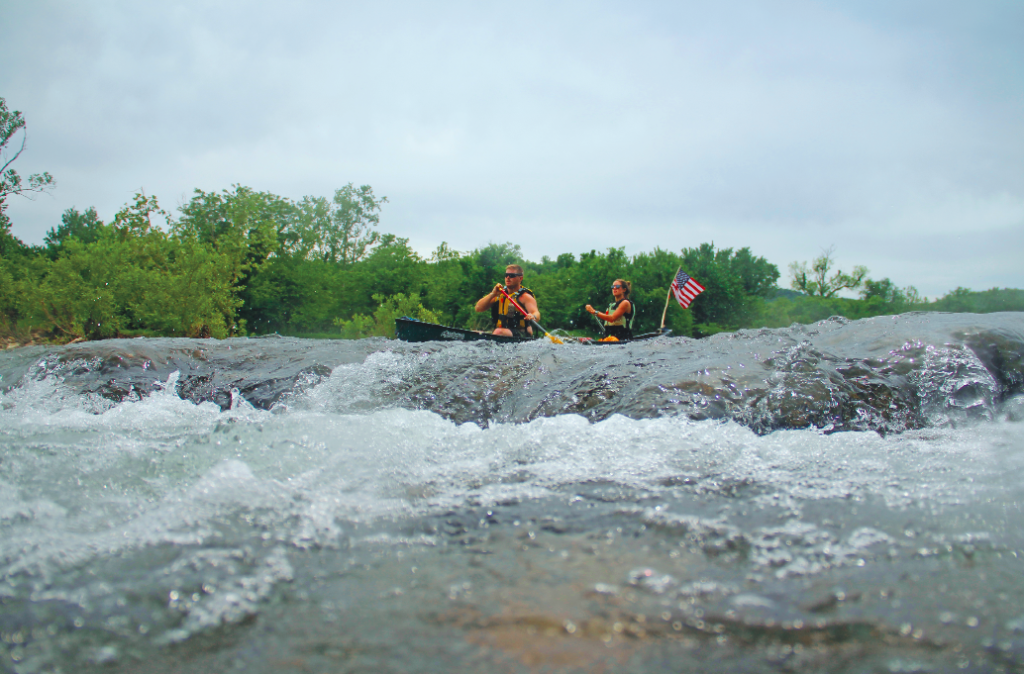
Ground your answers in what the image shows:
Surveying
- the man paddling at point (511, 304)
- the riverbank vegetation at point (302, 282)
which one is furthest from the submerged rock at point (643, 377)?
the riverbank vegetation at point (302, 282)

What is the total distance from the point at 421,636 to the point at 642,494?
124 centimetres

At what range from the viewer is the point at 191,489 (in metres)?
2.42

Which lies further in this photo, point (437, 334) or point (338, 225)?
point (338, 225)

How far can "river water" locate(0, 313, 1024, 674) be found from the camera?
1.42 metres

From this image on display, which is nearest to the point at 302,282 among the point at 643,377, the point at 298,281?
the point at 298,281

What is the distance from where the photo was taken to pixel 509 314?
9.72m

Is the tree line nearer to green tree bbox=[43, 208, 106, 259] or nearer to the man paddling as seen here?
green tree bbox=[43, 208, 106, 259]

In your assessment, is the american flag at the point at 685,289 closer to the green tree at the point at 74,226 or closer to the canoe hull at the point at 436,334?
the canoe hull at the point at 436,334

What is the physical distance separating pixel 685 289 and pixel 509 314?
5.75m

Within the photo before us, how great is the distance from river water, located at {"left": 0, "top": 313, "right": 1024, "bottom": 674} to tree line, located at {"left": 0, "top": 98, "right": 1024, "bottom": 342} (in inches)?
695

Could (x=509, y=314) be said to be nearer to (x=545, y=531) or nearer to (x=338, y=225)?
(x=545, y=531)

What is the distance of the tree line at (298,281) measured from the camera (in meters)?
19.4

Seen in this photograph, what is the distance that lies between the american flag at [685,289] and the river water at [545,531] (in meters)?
8.83

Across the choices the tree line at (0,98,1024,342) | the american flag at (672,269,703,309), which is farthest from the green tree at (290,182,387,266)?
the american flag at (672,269,703,309)
